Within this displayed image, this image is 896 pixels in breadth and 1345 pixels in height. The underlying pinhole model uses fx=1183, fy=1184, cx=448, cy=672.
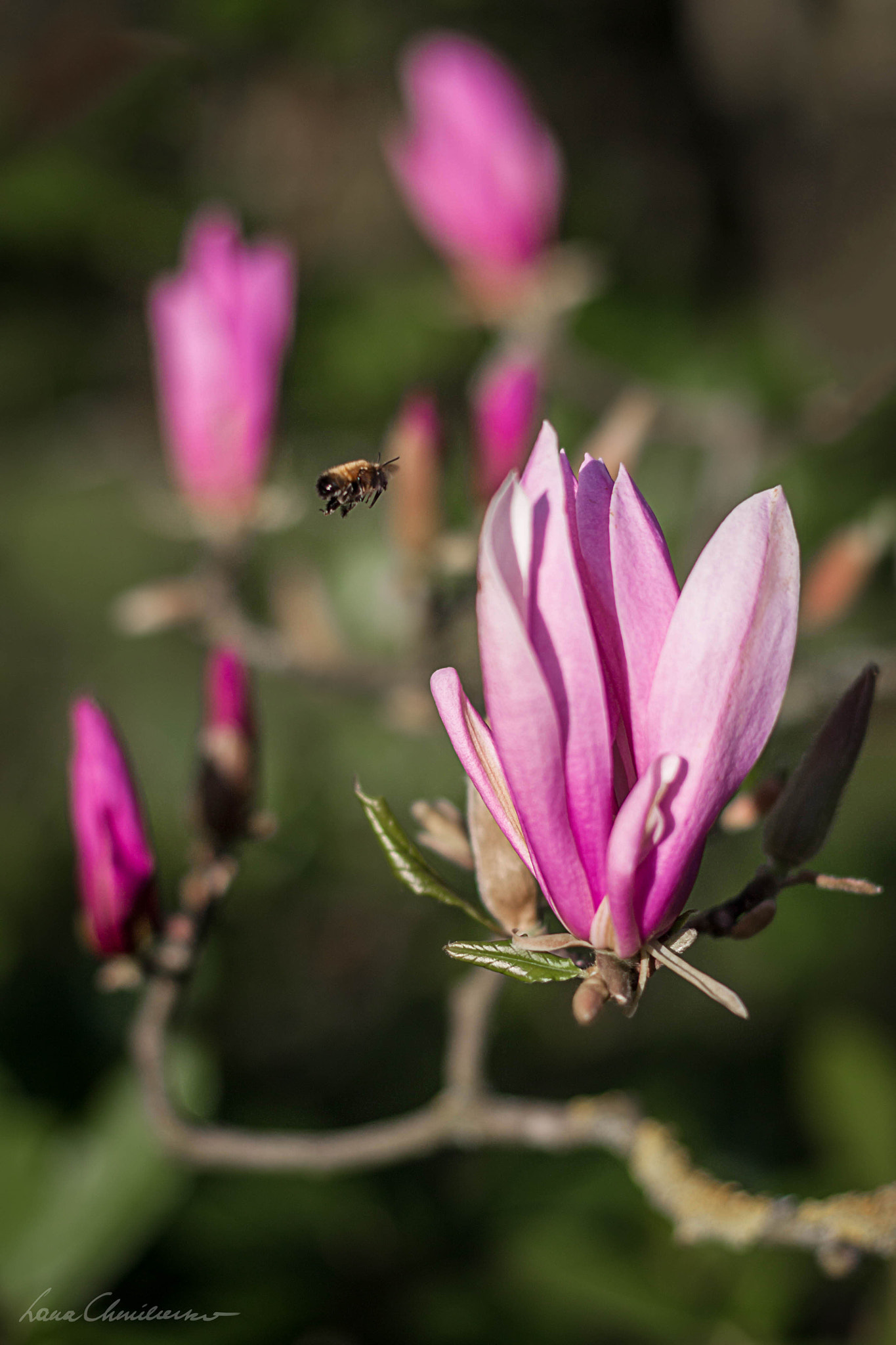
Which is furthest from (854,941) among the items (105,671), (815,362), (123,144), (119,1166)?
(123,144)

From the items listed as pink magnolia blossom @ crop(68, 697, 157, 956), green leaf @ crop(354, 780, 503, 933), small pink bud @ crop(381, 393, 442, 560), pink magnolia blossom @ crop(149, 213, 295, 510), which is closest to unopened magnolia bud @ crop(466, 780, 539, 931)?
green leaf @ crop(354, 780, 503, 933)

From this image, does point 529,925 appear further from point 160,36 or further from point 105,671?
point 160,36

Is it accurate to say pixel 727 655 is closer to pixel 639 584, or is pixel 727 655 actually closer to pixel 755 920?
pixel 639 584

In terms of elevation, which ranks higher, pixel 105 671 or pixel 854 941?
pixel 105 671

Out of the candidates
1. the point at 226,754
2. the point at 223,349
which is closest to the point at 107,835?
the point at 226,754

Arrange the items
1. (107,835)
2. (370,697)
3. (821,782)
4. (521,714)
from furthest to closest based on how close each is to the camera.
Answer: (370,697) < (107,835) < (821,782) < (521,714)

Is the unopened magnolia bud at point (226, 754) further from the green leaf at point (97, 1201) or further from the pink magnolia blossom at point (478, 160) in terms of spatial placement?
the pink magnolia blossom at point (478, 160)
